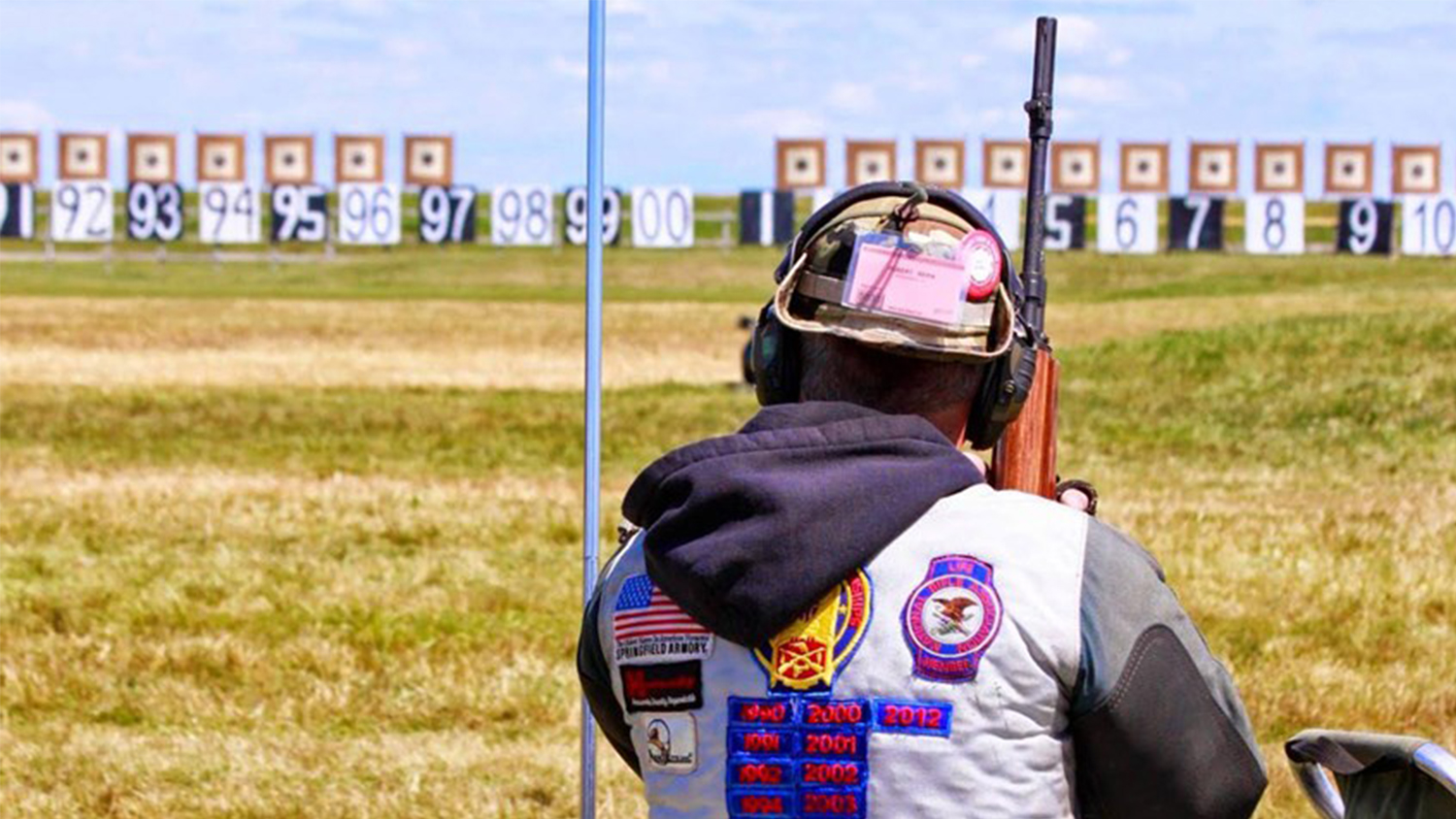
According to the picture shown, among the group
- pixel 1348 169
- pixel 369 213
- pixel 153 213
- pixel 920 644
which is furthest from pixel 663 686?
pixel 1348 169

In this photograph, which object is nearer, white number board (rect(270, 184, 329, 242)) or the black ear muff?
the black ear muff

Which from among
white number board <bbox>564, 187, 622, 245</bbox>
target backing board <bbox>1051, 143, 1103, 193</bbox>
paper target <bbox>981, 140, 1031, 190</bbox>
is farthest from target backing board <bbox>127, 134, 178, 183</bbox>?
target backing board <bbox>1051, 143, 1103, 193</bbox>

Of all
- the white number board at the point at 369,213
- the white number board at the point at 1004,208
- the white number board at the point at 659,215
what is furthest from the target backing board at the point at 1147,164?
the white number board at the point at 369,213

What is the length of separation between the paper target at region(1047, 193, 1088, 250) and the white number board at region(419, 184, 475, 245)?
53.4ft

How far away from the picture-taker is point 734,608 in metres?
2.60

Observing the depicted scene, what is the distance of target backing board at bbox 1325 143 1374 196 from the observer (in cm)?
8050

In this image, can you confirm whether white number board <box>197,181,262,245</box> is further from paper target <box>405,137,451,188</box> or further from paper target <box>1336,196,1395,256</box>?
paper target <box>1336,196,1395,256</box>

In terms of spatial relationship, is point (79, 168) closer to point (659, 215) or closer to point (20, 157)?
point (20, 157)

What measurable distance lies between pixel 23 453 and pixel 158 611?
258 inches

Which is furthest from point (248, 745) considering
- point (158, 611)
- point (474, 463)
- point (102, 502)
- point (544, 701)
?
point (474, 463)

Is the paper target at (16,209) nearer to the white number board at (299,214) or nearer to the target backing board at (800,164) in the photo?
the white number board at (299,214)

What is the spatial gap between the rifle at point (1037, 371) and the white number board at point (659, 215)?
62.6 m

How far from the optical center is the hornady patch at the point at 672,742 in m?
2.70

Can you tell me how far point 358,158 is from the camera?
256 feet
